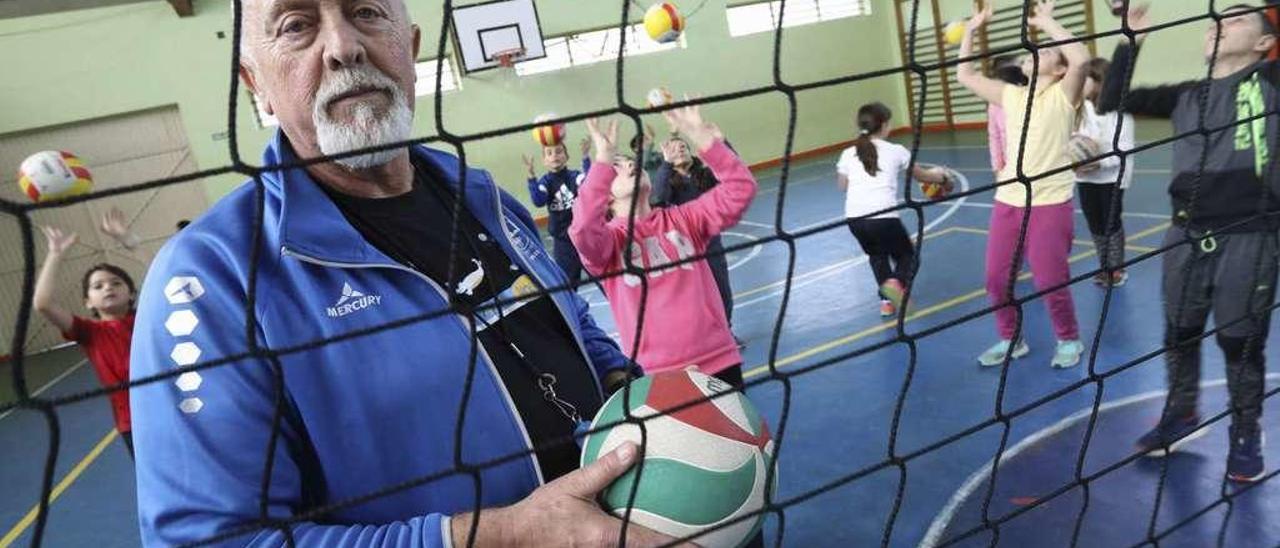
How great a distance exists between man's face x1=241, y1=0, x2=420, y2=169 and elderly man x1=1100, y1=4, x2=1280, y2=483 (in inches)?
74.0

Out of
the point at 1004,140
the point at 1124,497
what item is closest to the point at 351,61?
the point at 1124,497

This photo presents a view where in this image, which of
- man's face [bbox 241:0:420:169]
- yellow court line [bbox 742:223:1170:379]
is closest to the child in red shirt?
man's face [bbox 241:0:420:169]

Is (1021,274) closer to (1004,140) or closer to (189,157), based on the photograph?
(1004,140)

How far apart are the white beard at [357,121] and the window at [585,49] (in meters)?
10.6

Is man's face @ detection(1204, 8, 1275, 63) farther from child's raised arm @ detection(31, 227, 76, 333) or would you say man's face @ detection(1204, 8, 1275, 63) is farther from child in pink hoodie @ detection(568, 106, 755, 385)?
child's raised arm @ detection(31, 227, 76, 333)

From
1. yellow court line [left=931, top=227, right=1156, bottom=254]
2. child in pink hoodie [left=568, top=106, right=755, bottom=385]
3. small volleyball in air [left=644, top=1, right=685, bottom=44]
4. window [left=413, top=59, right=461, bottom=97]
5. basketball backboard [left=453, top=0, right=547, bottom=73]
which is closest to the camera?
child in pink hoodie [left=568, top=106, right=755, bottom=385]

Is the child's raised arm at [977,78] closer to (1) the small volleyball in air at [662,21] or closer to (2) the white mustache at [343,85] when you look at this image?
(2) the white mustache at [343,85]

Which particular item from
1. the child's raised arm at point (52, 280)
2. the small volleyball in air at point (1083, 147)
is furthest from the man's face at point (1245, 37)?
the child's raised arm at point (52, 280)

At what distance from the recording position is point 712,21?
40.5 ft

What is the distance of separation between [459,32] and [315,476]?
977 centimetres

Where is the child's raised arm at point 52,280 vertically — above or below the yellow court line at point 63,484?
above

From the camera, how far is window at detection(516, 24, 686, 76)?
37.6ft

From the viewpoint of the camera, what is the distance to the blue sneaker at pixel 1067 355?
345 centimetres

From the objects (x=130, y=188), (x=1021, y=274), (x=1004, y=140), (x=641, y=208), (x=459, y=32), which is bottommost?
(x=1021, y=274)
